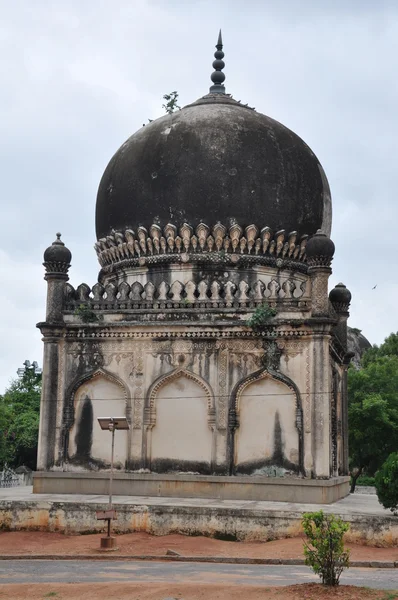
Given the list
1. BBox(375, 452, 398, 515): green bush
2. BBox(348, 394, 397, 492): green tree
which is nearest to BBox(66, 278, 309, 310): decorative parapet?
BBox(375, 452, 398, 515): green bush

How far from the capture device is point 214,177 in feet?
59.5

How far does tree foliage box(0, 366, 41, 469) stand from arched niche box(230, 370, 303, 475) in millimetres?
13800

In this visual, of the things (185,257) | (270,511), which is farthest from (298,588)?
(185,257)

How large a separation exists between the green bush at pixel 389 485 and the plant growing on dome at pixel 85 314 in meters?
6.15

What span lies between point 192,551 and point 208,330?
4762 mm

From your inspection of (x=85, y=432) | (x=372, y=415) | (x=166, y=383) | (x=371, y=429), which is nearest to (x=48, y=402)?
(x=85, y=432)

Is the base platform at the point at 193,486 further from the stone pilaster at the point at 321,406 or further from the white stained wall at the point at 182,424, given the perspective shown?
the white stained wall at the point at 182,424

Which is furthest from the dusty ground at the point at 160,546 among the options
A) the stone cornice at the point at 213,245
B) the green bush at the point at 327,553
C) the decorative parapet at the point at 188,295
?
the stone cornice at the point at 213,245

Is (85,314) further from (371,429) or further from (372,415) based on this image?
(371,429)

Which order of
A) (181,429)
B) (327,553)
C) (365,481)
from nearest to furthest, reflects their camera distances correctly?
(327,553)
(181,429)
(365,481)

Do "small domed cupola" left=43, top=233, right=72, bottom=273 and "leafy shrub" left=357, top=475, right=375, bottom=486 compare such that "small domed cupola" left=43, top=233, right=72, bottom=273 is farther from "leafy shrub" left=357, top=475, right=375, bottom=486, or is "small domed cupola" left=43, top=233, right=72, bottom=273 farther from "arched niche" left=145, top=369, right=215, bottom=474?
"leafy shrub" left=357, top=475, right=375, bottom=486

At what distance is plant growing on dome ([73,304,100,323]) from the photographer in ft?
56.0

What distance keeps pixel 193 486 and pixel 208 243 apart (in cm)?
485

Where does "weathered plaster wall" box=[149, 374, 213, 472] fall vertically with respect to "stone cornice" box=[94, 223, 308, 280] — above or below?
below
